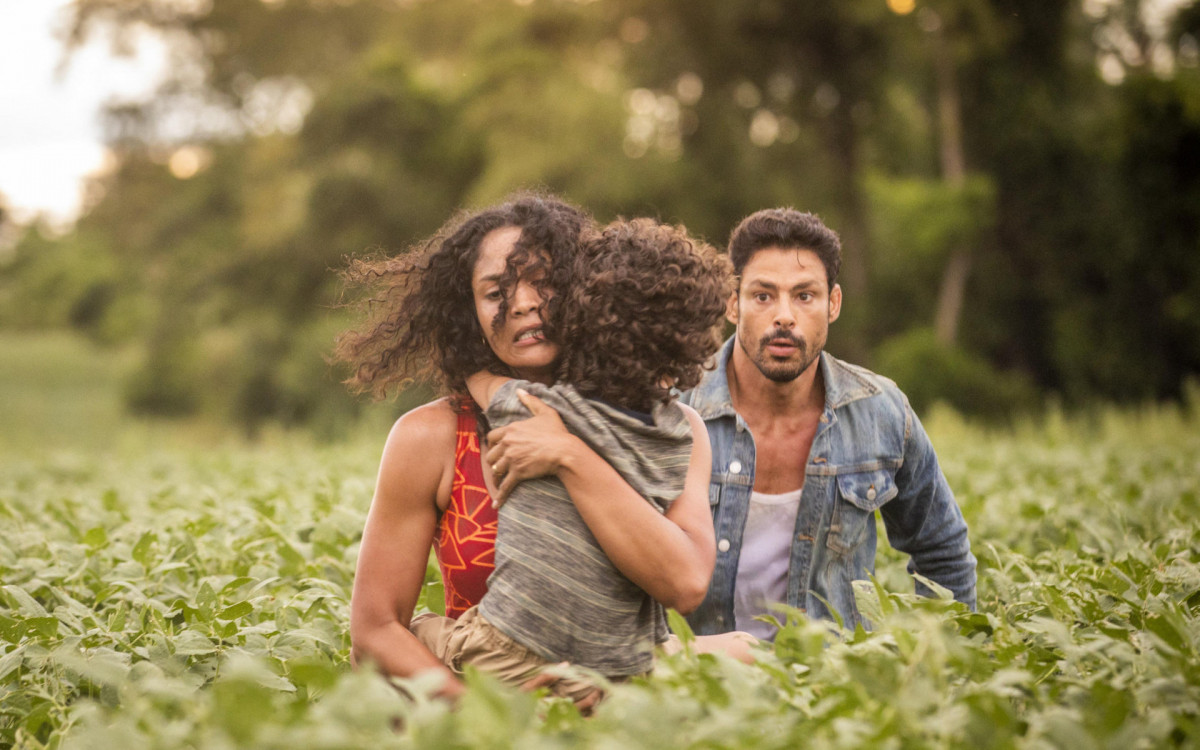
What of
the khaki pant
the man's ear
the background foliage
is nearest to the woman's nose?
the khaki pant

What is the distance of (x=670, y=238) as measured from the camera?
91.7 inches

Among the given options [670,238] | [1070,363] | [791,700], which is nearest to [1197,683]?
[791,700]

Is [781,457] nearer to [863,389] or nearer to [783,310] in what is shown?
[863,389]

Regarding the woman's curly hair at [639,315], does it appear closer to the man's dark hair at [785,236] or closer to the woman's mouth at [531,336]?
the woman's mouth at [531,336]

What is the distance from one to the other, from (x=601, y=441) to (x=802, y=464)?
142cm

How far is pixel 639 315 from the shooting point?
2.26 meters

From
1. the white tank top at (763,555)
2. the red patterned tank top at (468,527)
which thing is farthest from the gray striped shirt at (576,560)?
the white tank top at (763,555)

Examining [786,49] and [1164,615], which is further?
[786,49]

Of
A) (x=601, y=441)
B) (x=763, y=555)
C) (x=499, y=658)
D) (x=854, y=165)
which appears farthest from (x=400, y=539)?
(x=854, y=165)

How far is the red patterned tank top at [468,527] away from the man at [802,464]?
1120 millimetres

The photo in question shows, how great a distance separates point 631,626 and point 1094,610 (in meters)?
1.13

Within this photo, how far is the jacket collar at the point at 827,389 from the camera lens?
3.43 m

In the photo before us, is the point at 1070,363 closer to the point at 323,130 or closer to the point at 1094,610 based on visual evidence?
the point at 323,130

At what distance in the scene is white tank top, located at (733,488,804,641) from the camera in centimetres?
328
